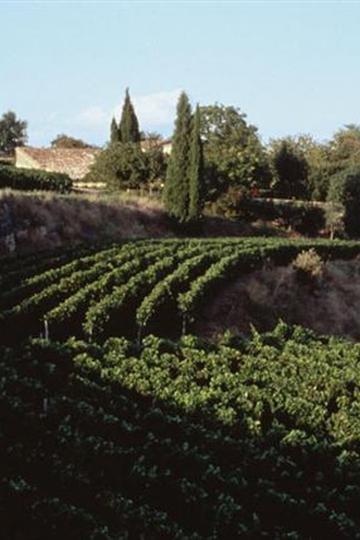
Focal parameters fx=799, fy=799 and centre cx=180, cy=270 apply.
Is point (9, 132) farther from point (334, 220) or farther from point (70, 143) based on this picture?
point (334, 220)

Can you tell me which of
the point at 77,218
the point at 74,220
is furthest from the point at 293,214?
the point at 74,220

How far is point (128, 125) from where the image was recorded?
5731cm

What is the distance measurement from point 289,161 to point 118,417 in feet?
149

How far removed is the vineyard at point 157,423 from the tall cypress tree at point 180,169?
48.5ft

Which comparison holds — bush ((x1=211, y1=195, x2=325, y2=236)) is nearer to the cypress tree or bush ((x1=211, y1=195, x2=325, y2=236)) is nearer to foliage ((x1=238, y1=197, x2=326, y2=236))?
foliage ((x1=238, y1=197, x2=326, y2=236))

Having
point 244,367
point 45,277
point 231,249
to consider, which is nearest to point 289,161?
point 231,249

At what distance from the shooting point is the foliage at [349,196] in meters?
49.4

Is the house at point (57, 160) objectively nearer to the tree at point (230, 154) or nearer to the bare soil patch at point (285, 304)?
the tree at point (230, 154)

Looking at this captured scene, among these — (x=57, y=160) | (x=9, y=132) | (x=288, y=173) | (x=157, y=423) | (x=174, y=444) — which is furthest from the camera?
(x=9, y=132)

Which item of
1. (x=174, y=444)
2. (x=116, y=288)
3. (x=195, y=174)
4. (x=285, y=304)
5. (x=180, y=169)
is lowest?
(x=285, y=304)

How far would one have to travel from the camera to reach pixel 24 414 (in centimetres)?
1323

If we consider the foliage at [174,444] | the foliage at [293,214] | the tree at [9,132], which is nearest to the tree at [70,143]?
the tree at [9,132]

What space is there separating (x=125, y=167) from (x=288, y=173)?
1772cm

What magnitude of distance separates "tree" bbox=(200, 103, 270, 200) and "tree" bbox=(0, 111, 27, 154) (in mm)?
38751
